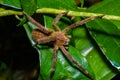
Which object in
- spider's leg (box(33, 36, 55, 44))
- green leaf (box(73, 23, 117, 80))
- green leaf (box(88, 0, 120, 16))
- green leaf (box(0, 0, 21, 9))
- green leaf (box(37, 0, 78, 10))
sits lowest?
green leaf (box(73, 23, 117, 80))

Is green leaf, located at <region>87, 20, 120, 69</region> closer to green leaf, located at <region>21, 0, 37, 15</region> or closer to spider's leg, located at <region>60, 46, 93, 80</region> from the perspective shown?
spider's leg, located at <region>60, 46, 93, 80</region>

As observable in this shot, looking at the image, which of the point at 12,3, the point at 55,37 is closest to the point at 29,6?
the point at 12,3

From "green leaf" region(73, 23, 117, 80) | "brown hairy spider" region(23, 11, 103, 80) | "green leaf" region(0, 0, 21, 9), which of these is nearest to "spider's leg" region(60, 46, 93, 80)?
"brown hairy spider" region(23, 11, 103, 80)

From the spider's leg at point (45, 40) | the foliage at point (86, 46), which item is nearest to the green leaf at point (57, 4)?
the foliage at point (86, 46)

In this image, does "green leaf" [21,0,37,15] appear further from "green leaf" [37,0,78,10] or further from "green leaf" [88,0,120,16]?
"green leaf" [88,0,120,16]

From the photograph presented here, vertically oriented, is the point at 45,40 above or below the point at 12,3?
below

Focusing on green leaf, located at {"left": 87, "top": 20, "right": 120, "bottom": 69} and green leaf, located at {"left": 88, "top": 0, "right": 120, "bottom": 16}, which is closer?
green leaf, located at {"left": 87, "top": 20, "right": 120, "bottom": 69}

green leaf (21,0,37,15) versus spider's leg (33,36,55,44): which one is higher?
green leaf (21,0,37,15)

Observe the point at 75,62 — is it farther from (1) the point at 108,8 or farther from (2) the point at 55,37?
(1) the point at 108,8

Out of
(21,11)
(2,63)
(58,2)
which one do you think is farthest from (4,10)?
(2,63)
